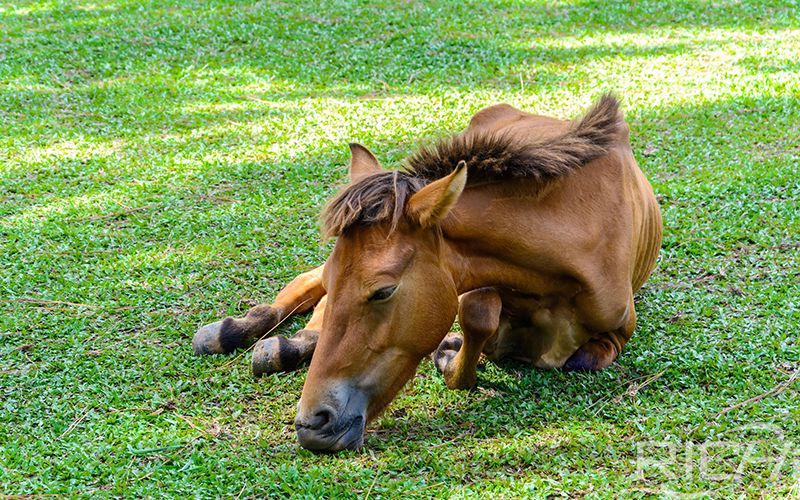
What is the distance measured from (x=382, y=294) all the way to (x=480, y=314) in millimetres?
634

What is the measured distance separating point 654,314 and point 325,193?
9.33 feet

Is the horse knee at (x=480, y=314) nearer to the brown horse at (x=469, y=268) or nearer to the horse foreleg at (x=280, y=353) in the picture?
the brown horse at (x=469, y=268)

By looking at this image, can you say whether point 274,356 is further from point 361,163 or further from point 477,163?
point 477,163

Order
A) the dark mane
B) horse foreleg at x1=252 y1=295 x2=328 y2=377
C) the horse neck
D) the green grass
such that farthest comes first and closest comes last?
horse foreleg at x1=252 y1=295 x2=328 y2=377 → the horse neck → the green grass → the dark mane

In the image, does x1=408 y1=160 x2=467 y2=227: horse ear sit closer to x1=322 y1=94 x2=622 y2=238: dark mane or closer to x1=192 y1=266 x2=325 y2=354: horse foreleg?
x1=322 y1=94 x2=622 y2=238: dark mane

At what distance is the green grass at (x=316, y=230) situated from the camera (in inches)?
148

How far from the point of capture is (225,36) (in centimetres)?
1062

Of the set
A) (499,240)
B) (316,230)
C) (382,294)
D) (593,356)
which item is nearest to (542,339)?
(593,356)

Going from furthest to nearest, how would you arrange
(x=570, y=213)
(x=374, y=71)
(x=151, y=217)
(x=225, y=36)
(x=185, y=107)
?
(x=225, y=36) < (x=374, y=71) < (x=185, y=107) < (x=151, y=217) < (x=570, y=213)

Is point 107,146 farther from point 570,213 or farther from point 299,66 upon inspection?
point 570,213

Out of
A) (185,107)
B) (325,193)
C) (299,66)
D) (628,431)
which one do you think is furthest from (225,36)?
(628,431)

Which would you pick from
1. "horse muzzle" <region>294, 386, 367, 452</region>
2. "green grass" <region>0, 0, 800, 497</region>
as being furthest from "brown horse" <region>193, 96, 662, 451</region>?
"green grass" <region>0, 0, 800, 497</region>

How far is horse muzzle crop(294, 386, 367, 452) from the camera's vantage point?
353 centimetres

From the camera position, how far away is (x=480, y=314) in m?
4.02
